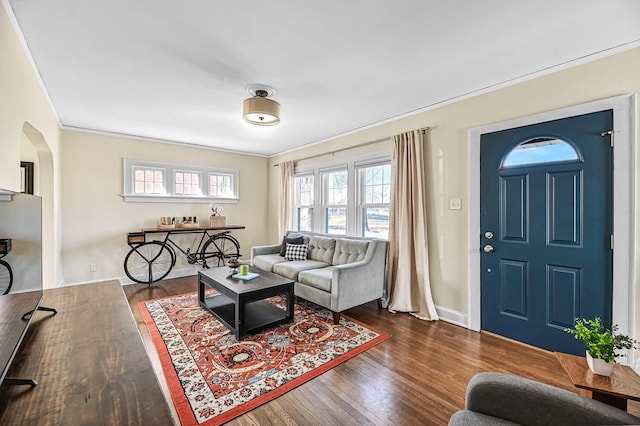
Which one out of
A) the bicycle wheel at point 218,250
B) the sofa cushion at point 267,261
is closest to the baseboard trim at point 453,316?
the sofa cushion at point 267,261

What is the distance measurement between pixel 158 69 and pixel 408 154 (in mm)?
2783

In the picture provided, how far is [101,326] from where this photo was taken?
4.96 feet

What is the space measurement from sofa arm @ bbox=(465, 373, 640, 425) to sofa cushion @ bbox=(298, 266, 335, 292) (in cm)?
201

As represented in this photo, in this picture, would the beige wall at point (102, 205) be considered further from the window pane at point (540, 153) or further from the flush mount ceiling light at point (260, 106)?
the window pane at point (540, 153)

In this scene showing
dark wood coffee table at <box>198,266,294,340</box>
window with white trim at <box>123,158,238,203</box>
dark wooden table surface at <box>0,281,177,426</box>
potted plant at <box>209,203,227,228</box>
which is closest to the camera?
dark wooden table surface at <box>0,281,177,426</box>

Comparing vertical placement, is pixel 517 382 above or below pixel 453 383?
above

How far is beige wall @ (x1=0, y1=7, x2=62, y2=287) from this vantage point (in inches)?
A: 67.1

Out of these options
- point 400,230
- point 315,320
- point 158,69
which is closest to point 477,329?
point 400,230

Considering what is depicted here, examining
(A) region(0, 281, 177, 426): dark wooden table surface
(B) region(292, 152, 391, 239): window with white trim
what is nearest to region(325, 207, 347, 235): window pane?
(B) region(292, 152, 391, 239): window with white trim

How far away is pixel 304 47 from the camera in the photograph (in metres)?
2.12

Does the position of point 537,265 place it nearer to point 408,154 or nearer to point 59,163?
point 408,154

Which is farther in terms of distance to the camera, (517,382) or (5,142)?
(5,142)

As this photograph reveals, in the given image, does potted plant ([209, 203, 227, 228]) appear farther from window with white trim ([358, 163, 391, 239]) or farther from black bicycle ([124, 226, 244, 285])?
window with white trim ([358, 163, 391, 239])

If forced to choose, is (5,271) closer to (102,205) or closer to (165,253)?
(102,205)
